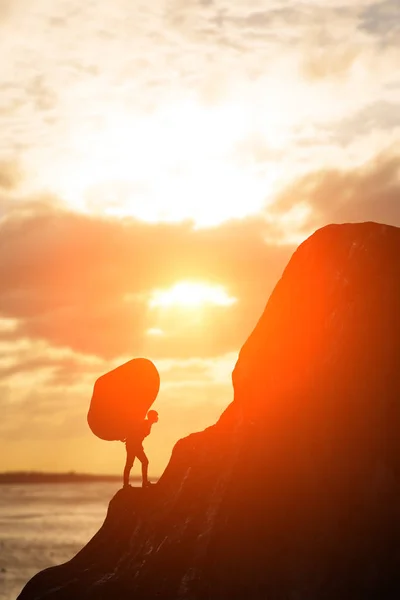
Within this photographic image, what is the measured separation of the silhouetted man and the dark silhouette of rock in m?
0.83

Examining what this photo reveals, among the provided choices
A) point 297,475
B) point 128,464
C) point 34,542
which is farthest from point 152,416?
point 34,542

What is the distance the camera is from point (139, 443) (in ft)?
121

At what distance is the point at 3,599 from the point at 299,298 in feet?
128

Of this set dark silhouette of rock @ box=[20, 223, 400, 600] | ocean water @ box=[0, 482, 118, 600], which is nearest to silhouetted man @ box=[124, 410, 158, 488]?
dark silhouette of rock @ box=[20, 223, 400, 600]

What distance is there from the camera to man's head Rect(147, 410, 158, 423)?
3691 centimetres

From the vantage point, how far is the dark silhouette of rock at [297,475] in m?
30.4

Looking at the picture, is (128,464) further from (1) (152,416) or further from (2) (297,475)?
(2) (297,475)

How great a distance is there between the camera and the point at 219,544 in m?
31.4

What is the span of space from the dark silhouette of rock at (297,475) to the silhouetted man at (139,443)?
2.72ft

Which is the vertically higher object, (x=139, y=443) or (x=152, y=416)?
(x=152, y=416)

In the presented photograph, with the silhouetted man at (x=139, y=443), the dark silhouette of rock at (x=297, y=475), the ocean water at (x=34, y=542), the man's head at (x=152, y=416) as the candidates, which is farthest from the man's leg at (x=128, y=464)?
the ocean water at (x=34, y=542)

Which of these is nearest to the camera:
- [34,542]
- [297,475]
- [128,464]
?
[297,475]

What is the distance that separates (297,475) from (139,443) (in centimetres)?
694

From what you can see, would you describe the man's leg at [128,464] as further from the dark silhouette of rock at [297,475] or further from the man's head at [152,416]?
the man's head at [152,416]
